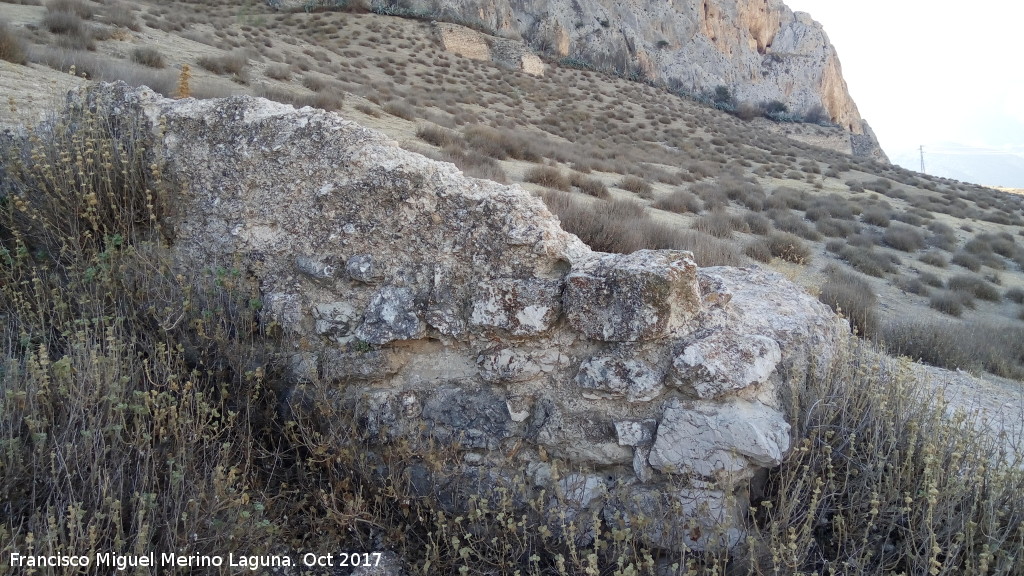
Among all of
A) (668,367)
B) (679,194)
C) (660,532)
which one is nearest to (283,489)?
(660,532)

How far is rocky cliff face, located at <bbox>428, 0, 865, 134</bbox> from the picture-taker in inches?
1473

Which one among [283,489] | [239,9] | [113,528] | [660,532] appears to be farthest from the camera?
[239,9]

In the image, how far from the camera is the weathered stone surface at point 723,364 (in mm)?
2141

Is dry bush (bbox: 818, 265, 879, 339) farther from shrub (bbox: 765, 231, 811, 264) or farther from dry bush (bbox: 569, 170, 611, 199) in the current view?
dry bush (bbox: 569, 170, 611, 199)

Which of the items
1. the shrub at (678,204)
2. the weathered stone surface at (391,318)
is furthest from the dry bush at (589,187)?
the weathered stone surface at (391,318)

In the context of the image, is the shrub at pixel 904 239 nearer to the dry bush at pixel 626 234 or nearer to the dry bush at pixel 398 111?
the dry bush at pixel 626 234

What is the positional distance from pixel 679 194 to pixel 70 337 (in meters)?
11.5

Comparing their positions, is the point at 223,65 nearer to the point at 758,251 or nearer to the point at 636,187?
the point at 636,187

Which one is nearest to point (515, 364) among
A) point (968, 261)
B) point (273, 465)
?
point (273, 465)

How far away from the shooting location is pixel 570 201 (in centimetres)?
739

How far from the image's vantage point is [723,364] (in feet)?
7.16

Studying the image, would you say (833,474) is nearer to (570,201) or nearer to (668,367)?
(668,367)

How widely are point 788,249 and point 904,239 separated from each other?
4324mm

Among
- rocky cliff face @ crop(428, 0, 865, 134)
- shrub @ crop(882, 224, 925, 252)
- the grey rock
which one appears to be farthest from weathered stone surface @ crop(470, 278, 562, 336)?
rocky cliff face @ crop(428, 0, 865, 134)
